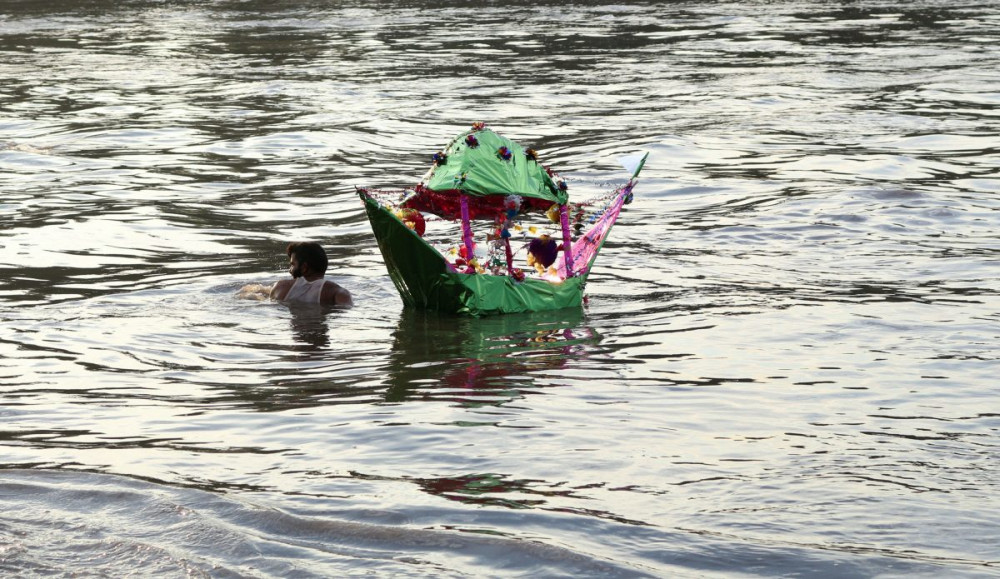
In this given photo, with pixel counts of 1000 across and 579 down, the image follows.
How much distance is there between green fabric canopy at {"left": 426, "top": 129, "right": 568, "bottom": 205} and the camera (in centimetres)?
1063

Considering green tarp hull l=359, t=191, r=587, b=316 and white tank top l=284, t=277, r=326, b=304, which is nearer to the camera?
A: green tarp hull l=359, t=191, r=587, b=316

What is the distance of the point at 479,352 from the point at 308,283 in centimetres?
204

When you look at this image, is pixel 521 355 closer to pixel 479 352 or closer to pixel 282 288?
pixel 479 352

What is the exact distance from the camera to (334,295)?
442 inches

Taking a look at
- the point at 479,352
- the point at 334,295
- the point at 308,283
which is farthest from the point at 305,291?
the point at 479,352

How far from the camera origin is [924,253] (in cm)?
1314

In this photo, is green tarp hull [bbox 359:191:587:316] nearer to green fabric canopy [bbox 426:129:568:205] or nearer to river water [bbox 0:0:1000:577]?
river water [bbox 0:0:1000:577]

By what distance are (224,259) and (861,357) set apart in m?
6.24

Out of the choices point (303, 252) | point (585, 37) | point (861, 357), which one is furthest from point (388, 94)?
point (861, 357)

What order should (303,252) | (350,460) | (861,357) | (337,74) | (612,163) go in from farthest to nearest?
(337,74) → (612,163) → (303,252) → (861,357) → (350,460)

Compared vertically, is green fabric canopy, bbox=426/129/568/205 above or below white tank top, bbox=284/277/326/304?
above

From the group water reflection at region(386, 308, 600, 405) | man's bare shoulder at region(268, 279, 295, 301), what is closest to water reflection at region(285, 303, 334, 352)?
man's bare shoulder at region(268, 279, 295, 301)

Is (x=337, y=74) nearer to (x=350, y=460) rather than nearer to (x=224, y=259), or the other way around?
(x=224, y=259)

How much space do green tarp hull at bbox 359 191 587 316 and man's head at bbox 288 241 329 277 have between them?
654mm
